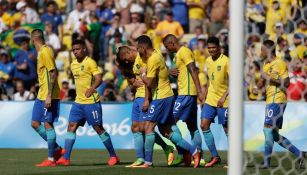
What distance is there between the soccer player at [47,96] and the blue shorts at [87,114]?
1.10 ft

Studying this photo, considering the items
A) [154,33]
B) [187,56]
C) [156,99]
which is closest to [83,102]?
[156,99]

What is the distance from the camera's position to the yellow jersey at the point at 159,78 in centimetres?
1548

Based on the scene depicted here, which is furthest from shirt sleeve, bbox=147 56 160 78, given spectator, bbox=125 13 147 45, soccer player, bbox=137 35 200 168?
spectator, bbox=125 13 147 45

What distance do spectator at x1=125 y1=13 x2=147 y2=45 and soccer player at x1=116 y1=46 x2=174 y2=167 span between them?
8.69 meters

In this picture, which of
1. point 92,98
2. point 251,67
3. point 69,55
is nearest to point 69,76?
point 69,55

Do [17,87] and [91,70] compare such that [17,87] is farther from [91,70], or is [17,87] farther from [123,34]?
[91,70]

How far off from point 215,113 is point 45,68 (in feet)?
9.38

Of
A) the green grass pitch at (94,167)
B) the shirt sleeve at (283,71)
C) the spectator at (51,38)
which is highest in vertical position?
the spectator at (51,38)

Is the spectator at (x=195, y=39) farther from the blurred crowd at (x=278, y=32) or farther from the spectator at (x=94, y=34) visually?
the blurred crowd at (x=278, y=32)

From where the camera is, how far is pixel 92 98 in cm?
1619

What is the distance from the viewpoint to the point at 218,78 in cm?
1639

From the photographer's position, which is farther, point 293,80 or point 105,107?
point 105,107

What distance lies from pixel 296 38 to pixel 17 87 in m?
14.3

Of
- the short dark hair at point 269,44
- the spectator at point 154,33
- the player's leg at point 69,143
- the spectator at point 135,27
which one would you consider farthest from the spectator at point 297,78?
the spectator at point 135,27
